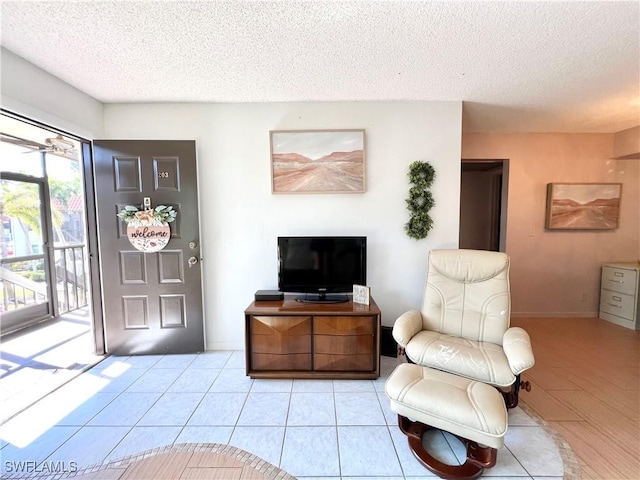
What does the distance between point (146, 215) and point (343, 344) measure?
6.86ft

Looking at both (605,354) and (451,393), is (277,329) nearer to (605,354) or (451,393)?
(451,393)

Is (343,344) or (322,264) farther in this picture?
(322,264)

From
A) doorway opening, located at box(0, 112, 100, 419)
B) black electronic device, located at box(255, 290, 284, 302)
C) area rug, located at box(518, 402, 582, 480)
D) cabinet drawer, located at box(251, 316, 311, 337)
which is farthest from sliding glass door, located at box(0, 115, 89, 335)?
area rug, located at box(518, 402, 582, 480)

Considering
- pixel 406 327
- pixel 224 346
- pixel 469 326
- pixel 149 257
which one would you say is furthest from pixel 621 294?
pixel 149 257

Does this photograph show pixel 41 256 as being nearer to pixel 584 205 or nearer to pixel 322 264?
pixel 322 264

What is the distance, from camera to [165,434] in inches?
63.8

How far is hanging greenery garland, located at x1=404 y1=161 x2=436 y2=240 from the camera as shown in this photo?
246 centimetres

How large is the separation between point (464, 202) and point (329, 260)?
3007mm

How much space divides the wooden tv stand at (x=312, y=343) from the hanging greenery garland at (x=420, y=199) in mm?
876

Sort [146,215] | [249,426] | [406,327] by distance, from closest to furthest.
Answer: [249,426] < [406,327] < [146,215]

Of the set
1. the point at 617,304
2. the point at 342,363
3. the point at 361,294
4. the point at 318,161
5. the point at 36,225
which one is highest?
the point at 318,161

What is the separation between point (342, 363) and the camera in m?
2.16

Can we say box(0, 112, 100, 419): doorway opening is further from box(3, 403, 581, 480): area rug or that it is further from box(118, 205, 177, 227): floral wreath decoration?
box(3, 403, 581, 480): area rug

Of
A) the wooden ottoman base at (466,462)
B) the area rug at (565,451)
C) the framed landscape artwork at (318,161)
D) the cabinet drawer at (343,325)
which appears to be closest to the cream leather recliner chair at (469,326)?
the area rug at (565,451)
